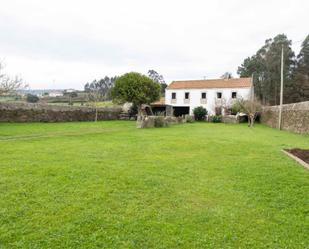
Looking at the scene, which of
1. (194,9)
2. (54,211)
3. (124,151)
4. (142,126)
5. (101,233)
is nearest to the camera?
(101,233)

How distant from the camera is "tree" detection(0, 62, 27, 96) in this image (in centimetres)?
1552

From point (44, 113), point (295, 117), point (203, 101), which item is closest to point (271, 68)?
point (203, 101)

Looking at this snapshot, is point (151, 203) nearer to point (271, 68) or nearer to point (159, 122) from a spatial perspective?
point (159, 122)

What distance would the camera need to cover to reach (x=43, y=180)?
195 inches

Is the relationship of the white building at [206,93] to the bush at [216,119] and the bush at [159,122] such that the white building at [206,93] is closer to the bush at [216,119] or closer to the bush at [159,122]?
the bush at [216,119]

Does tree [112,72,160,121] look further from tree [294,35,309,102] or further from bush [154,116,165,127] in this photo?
tree [294,35,309,102]

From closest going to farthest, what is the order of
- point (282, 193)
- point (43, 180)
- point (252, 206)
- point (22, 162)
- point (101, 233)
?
point (101, 233) < point (252, 206) < point (282, 193) < point (43, 180) < point (22, 162)

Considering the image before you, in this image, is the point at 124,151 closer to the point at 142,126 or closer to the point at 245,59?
the point at 142,126

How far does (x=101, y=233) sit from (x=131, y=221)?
17.6 inches

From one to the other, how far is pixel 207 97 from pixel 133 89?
41.7 feet

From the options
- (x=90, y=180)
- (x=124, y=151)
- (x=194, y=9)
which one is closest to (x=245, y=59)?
(x=194, y=9)

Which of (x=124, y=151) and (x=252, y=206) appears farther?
(x=124, y=151)

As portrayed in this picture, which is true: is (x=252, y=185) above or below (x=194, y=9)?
below

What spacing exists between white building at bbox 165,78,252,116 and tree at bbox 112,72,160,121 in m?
9.34
